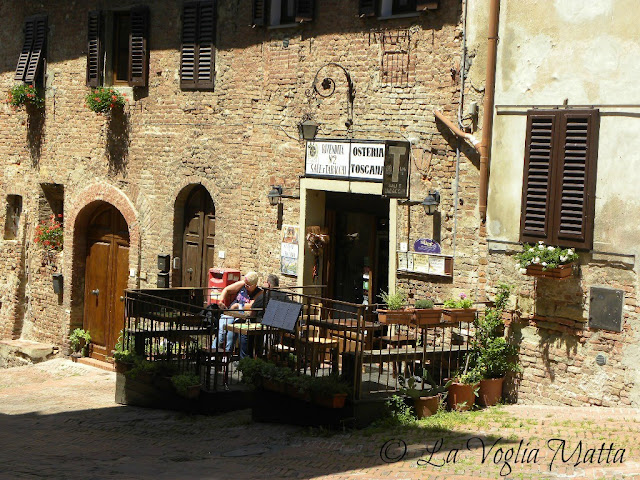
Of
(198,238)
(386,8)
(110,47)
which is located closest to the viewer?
(386,8)

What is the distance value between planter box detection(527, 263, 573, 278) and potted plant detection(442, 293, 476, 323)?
0.88m

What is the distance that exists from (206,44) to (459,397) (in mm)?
7565

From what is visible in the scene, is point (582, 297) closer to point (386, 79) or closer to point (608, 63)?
point (608, 63)

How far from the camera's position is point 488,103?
39.7 feet

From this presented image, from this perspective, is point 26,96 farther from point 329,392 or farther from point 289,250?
point 329,392

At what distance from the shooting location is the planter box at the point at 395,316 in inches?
451

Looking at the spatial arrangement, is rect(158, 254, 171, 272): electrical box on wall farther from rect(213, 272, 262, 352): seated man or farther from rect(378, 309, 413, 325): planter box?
rect(378, 309, 413, 325): planter box

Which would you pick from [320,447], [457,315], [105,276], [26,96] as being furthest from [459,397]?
[26,96]

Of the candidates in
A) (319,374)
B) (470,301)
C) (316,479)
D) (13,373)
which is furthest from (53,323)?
(316,479)

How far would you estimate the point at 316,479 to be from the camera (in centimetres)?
912

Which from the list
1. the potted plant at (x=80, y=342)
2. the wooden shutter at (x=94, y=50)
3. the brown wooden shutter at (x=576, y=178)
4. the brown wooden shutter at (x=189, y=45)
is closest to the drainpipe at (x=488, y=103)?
the brown wooden shutter at (x=576, y=178)

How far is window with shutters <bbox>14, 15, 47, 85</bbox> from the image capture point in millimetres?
18766

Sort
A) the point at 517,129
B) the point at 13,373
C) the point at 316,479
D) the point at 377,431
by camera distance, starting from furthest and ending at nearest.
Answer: the point at 13,373
the point at 517,129
the point at 377,431
the point at 316,479

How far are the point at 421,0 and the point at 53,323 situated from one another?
1006 cm
